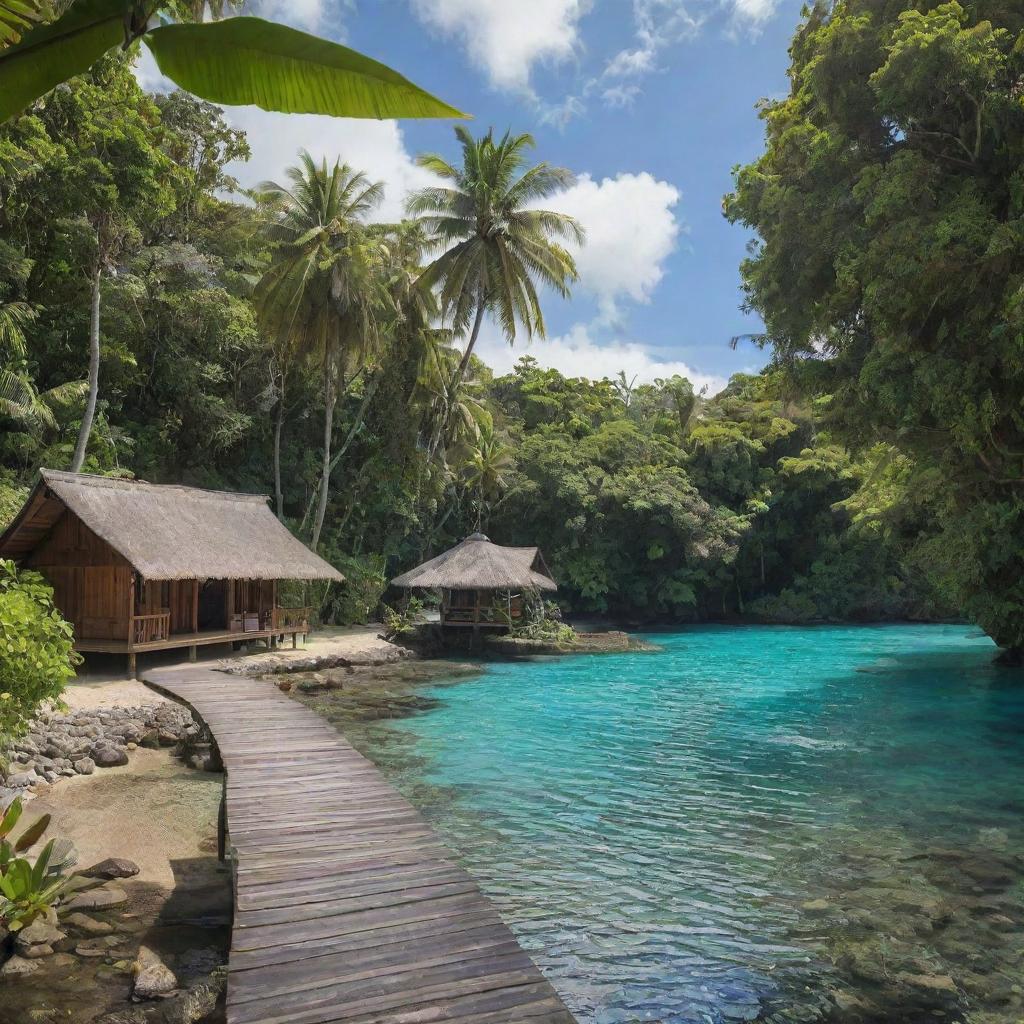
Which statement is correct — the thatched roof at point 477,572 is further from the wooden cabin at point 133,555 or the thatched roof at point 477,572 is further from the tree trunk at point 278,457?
the wooden cabin at point 133,555

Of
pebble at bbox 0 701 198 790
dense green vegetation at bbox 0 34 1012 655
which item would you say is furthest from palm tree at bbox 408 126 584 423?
pebble at bbox 0 701 198 790

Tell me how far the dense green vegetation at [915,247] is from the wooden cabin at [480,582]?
10.5 meters

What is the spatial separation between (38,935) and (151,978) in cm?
98

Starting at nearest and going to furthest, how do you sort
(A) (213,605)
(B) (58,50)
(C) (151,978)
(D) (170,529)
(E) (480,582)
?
(B) (58,50) < (C) (151,978) < (D) (170,529) < (A) (213,605) < (E) (480,582)

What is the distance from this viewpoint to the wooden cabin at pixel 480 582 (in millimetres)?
23172

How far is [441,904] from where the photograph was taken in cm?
427

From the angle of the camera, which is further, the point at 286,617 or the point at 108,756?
the point at 286,617

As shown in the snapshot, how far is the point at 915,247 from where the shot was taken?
12.0 metres

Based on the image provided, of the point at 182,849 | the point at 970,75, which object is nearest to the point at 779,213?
the point at 970,75

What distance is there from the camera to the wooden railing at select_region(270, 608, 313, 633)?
62.3 feet

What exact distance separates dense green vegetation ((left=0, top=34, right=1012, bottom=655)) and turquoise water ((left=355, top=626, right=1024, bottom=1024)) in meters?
6.05

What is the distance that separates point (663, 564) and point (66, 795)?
2783 centimetres

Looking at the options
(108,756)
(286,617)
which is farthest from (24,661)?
(286,617)

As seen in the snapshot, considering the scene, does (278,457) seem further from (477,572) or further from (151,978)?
(151,978)
